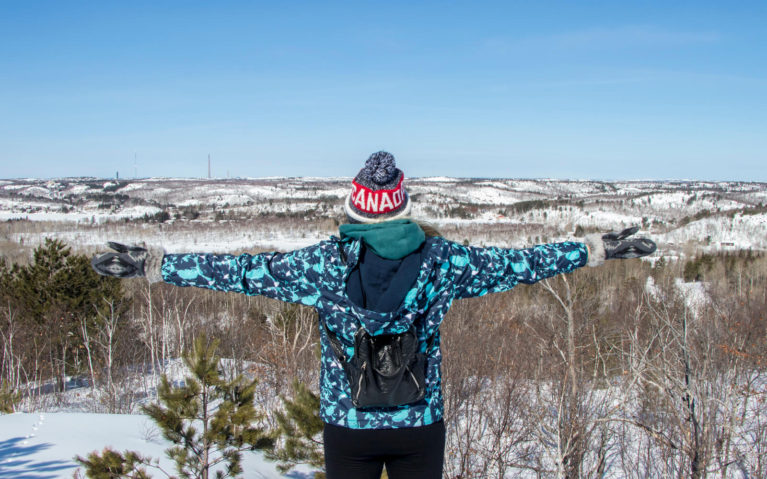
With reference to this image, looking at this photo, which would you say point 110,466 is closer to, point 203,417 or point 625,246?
point 203,417

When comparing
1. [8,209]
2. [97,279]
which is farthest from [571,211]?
[8,209]

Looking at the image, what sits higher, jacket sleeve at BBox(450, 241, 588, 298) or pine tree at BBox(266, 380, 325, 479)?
jacket sleeve at BBox(450, 241, 588, 298)

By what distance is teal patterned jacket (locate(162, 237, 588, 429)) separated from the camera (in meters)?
1.86

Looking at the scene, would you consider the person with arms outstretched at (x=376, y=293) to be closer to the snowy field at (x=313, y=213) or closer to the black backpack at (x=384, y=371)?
the black backpack at (x=384, y=371)

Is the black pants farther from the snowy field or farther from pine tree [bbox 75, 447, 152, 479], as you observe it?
the snowy field

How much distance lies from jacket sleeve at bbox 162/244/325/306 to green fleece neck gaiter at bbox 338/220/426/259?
167 mm

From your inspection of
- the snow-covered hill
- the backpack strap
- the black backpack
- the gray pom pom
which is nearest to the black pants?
the black backpack

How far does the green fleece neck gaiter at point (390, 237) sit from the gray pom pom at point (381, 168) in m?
0.18

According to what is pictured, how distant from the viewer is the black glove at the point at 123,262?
2.06m

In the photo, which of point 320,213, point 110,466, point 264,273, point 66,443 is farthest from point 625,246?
point 320,213

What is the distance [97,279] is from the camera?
18.1 metres

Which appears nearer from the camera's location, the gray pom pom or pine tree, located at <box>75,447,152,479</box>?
the gray pom pom

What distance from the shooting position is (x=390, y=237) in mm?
1812

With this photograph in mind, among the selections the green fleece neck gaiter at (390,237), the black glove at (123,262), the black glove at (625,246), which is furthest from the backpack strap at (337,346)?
the black glove at (625,246)
